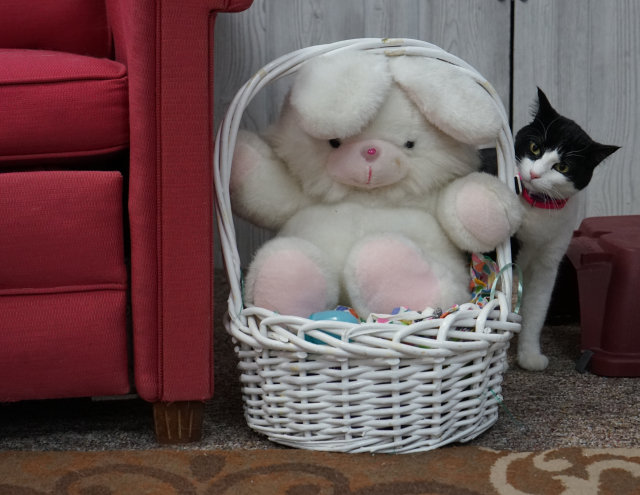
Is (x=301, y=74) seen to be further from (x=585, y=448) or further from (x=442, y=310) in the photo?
(x=585, y=448)

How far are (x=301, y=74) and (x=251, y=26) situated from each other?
827 millimetres

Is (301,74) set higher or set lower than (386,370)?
higher

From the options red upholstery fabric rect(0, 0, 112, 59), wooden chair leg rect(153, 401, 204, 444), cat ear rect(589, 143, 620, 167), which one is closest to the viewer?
wooden chair leg rect(153, 401, 204, 444)

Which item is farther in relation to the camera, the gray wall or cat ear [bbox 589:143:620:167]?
the gray wall

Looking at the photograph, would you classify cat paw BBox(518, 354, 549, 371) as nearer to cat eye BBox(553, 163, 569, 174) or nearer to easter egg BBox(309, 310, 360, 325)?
cat eye BBox(553, 163, 569, 174)

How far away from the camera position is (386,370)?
81 centimetres

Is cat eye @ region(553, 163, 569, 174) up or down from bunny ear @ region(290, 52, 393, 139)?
→ down

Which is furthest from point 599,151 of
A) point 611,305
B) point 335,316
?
point 335,316

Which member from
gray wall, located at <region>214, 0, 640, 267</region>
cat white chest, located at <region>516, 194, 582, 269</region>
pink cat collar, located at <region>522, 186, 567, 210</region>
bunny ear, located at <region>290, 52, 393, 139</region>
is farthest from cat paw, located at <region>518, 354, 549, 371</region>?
gray wall, located at <region>214, 0, 640, 267</region>

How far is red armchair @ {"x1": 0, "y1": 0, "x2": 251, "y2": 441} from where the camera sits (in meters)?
0.80

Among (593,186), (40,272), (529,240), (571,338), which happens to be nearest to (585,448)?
(529,240)

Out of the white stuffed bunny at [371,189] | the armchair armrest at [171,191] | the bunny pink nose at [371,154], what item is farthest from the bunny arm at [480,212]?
the armchair armrest at [171,191]

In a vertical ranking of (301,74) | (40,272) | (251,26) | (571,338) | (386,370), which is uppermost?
(251,26)

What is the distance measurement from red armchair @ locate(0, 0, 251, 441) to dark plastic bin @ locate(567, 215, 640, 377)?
0.67m
